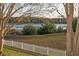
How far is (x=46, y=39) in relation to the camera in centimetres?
283

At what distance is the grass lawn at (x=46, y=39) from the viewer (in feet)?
9.25

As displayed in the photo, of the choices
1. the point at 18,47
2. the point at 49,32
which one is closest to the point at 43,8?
the point at 49,32

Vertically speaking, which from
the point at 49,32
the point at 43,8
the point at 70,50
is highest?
the point at 43,8

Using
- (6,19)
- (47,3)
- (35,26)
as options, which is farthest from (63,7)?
(6,19)

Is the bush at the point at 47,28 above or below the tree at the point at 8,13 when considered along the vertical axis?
→ below

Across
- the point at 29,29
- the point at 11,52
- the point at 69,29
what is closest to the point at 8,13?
the point at 29,29

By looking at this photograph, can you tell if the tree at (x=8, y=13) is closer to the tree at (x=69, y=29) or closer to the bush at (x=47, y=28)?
the bush at (x=47, y=28)

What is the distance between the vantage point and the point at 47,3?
2828 millimetres

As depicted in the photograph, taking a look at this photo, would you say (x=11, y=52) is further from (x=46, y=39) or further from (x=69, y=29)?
(x=69, y=29)

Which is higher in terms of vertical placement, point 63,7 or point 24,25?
point 63,7

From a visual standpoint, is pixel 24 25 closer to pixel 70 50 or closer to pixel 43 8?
pixel 43 8

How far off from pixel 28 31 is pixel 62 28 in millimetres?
345

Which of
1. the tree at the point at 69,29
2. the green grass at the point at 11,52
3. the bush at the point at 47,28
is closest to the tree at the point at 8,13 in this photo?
the green grass at the point at 11,52

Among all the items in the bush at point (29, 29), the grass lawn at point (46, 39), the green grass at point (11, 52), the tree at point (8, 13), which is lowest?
the green grass at point (11, 52)
